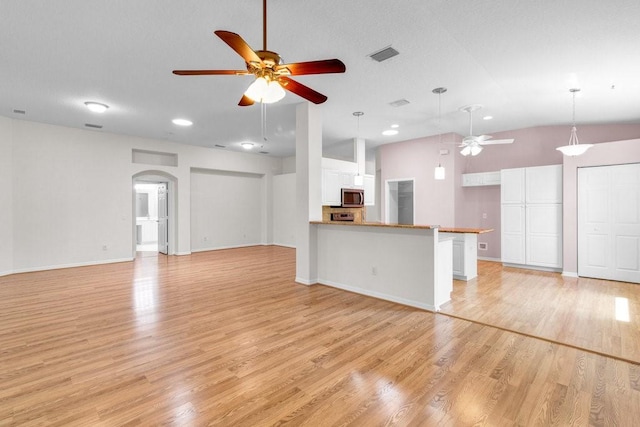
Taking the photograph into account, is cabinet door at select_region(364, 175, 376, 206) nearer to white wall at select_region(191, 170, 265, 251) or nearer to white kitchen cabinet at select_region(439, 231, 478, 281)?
white kitchen cabinet at select_region(439, 231, 478, 281)

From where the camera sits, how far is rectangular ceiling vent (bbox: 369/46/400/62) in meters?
3.25

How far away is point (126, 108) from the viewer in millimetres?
5270

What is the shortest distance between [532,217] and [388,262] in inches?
157

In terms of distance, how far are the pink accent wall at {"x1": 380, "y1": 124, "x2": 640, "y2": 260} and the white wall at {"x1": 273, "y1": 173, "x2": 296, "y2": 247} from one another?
3510mm

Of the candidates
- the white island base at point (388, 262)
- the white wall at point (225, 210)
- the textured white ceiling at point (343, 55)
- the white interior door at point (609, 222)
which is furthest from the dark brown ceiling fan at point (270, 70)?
the white wall at point (225, 210)

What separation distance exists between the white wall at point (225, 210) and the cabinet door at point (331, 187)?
4619 millimetres

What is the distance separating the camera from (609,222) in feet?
17.2

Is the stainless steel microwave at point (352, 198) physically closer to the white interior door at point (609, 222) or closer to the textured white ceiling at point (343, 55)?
the textured white ceiling at point (343, 55)

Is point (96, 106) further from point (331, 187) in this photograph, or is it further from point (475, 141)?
point (475, 141)

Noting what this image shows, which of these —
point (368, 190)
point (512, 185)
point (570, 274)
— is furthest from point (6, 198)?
point (570, 274)

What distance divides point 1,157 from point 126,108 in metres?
2.82

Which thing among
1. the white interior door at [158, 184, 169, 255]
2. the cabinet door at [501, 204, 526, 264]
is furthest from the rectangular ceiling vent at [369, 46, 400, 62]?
the white interior door at [158, 184, 169, 255]

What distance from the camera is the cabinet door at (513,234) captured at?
248 inches

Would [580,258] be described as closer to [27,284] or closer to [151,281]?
[151,281]
